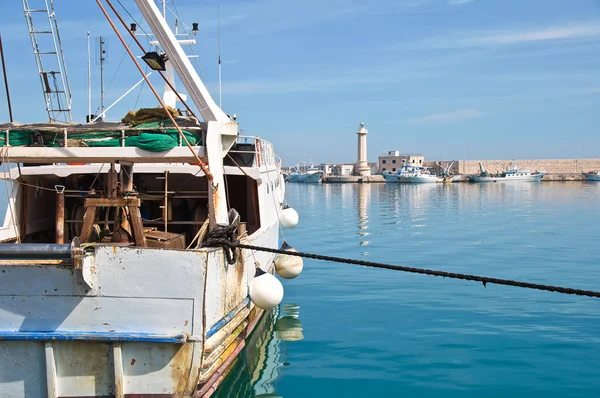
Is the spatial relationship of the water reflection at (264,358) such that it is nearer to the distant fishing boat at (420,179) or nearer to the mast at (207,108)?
the mast at (207,108)

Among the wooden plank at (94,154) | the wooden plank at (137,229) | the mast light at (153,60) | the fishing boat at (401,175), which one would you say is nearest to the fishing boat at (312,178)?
the fishing boat at (401,175)

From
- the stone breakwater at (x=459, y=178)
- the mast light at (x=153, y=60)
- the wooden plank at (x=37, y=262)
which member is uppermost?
the mast light at (x=153, y=60)

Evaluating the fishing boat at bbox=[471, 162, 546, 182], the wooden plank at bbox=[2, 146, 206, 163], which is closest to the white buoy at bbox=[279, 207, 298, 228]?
the wooden plank at bbox=[2, 146, 206, 163]

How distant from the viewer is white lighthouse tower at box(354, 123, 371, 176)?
108 m

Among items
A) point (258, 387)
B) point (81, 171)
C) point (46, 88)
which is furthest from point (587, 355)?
point (46, 88)

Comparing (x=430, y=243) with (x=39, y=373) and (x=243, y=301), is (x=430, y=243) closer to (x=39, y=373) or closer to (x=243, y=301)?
(x=243, y=301)

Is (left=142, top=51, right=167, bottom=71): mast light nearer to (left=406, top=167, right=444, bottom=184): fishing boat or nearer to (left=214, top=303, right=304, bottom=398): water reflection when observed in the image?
(left=214, top=303, right=304, bottom=398): water reflection

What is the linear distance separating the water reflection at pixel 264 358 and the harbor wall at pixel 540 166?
108 meters

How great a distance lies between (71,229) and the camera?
11398 millimetres

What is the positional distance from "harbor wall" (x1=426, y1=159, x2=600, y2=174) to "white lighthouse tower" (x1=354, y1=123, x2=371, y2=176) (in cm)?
1801

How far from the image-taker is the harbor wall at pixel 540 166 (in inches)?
4599

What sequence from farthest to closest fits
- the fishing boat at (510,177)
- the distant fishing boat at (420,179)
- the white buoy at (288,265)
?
the fishing boat at (510,177)
the distant fishing boat at (420,179)
the white buoy at (288,265)

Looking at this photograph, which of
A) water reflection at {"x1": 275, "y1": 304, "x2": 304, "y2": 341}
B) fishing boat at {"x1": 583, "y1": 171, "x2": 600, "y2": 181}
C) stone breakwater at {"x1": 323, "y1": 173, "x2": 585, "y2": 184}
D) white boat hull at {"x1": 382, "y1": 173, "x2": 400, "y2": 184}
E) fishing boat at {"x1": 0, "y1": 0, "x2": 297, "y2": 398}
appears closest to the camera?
fishing boat at {"x1": 0, "y1": 0, "x2": 297, "y2": 398}

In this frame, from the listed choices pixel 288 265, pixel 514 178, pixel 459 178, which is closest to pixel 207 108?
pixel 288 265
